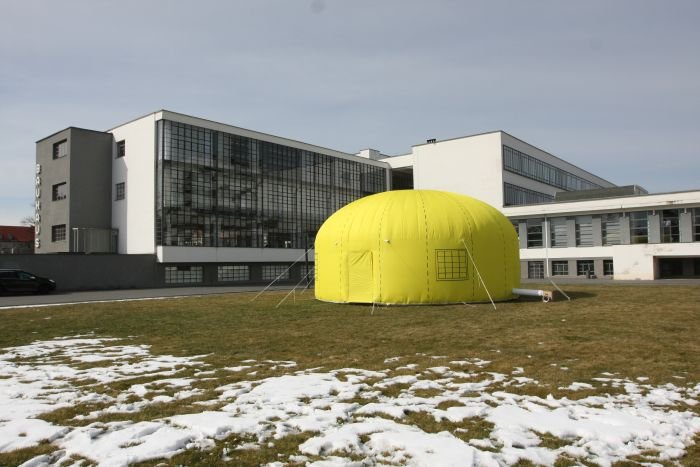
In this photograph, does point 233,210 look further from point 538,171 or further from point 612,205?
point 538,171

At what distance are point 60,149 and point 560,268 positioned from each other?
5240 cm

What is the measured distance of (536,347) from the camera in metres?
11.6

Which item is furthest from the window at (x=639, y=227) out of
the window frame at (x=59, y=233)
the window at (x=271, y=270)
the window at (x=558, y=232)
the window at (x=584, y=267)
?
the window frame at (x=59, y=233)

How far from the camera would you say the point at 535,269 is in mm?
54406

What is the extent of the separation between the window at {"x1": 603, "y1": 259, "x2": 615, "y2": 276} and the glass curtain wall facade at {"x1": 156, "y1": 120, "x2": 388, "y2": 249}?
2986 centimetres

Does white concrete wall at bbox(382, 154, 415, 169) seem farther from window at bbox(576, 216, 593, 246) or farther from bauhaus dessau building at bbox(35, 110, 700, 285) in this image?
window at bbox(576, 216, 593, 246)

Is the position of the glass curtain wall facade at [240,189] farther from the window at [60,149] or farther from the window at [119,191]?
the window at [60,149]

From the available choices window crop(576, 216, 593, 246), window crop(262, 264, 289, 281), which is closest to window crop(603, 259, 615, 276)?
window crop(576, 216, 593, 246)

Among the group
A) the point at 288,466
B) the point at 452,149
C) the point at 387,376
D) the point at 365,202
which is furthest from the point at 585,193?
the point at 288,466

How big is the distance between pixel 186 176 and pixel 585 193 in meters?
44.4

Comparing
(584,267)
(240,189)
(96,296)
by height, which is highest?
(240,189)

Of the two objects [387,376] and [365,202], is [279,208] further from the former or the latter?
[387,376]

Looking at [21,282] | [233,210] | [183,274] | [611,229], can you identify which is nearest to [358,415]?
[21,282]

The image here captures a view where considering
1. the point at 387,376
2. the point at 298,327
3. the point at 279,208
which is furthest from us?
the point at 279,208
